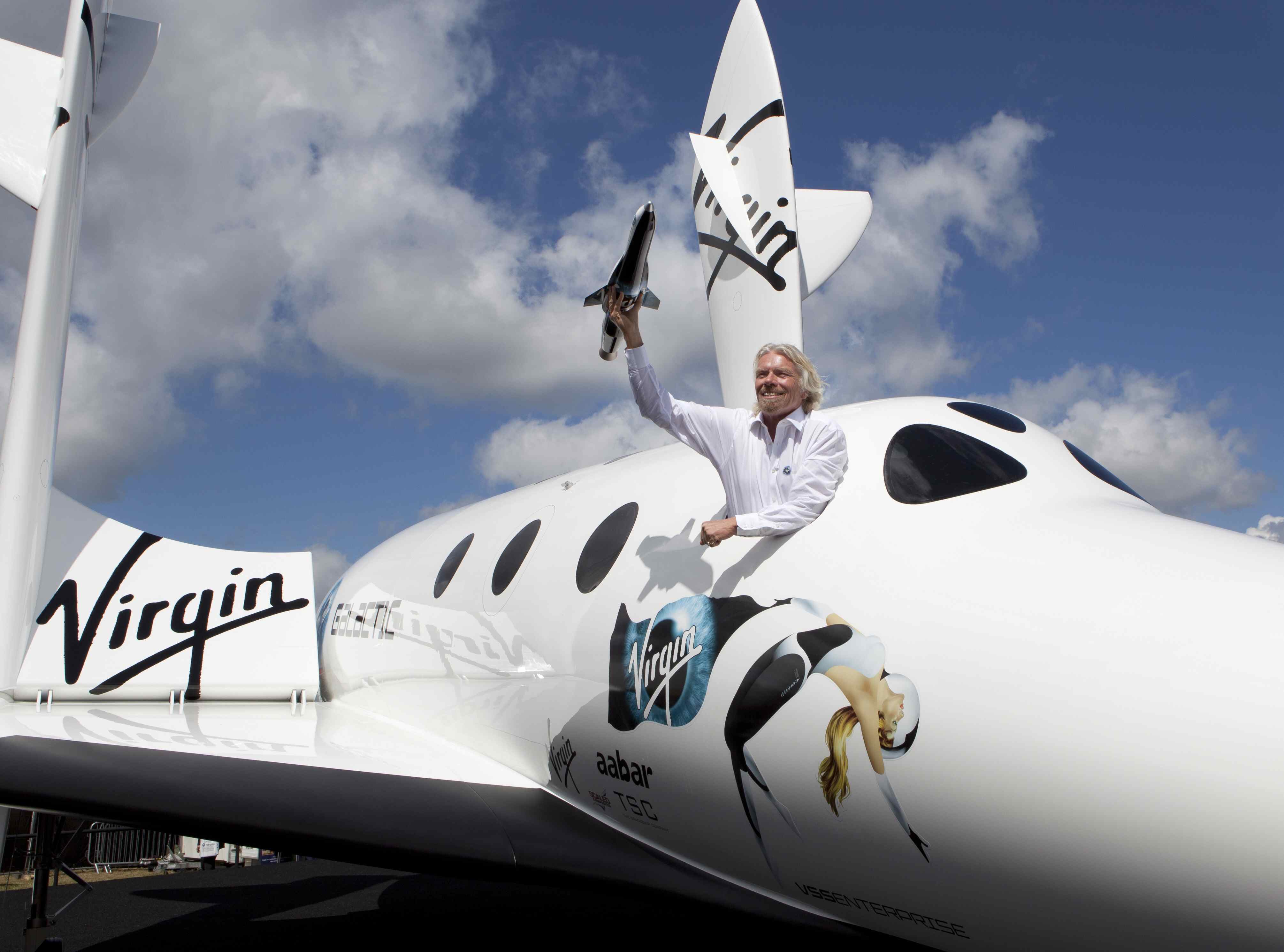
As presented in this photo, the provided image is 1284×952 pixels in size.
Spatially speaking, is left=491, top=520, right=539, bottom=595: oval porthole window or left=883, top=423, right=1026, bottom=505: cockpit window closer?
left=883, top=423, right=1026, bottom=505: cockpit window

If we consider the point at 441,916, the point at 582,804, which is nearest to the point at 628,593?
the point at 582,804

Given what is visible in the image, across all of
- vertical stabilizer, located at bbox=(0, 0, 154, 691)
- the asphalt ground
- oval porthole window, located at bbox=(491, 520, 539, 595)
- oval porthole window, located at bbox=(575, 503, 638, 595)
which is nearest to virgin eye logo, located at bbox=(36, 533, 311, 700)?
vertical stabilizer, located at bbox=(0, 0, 154, 691)

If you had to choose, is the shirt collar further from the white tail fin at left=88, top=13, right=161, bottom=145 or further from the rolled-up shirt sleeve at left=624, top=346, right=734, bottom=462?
the white tail fin at left=88, top=13, right=161, bottom=145

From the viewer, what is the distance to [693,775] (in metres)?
3.75

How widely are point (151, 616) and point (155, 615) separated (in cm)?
3

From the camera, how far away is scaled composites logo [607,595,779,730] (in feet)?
12.2

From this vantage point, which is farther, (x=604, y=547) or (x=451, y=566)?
(x=451, y=566)

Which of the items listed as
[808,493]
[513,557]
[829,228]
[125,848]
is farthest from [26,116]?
[125,848]

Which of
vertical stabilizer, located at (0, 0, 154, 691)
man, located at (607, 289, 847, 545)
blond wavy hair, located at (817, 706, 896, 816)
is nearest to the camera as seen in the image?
blond wavy hair, located at (817, 706, 896, 816)

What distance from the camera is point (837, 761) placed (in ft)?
10.5

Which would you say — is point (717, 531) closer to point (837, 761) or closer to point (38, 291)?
point (837, 761)

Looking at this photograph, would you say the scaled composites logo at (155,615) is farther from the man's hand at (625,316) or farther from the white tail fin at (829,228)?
the white tail fin at (829,228)

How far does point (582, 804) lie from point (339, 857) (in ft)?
3.89

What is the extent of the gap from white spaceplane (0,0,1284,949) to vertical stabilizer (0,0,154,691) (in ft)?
0.08
